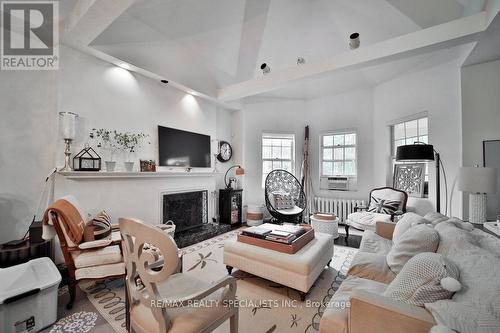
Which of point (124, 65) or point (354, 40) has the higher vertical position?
point (354, 40)

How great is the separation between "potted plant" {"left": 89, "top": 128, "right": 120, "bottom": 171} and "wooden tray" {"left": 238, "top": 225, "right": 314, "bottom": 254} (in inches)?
81.1

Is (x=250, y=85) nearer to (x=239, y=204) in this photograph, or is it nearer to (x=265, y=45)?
(x=265, y=45)

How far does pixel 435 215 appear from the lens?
87.9 inches

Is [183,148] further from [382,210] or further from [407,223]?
[382,210]

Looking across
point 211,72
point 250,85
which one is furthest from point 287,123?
point 211,72

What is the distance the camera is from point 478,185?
2.30 m

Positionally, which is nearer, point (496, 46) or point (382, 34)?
point (496, 46)

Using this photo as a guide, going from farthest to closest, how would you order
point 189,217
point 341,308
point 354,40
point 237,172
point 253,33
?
point 237,172
point 189,217
point 253,33
point 354,40
point 341,308

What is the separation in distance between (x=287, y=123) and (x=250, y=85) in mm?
1815

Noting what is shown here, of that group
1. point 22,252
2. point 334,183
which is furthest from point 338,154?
point 22,252

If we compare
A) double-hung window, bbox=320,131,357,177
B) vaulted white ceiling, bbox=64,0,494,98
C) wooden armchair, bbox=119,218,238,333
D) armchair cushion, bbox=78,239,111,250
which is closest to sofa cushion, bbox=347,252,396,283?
wooden armchair, bbox=119,218,238,333

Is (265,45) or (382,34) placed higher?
(265,45)

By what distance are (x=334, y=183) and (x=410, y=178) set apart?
1.49 m

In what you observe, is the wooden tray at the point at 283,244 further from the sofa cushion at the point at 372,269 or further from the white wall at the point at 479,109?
the white wall at the point at 479,109
